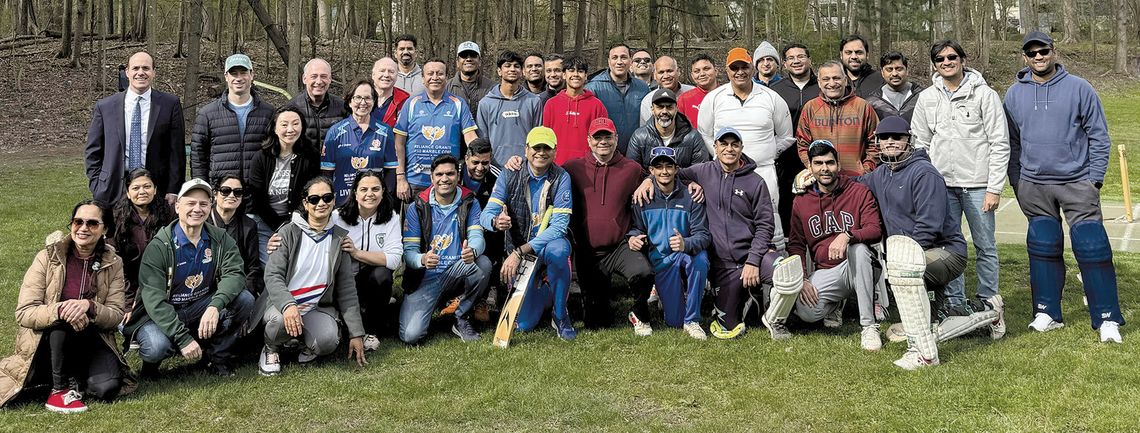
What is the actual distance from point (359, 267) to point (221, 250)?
954 mm

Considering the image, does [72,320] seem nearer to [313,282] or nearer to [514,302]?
[313,282]

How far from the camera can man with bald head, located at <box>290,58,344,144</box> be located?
6.62 m

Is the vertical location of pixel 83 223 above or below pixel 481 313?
above

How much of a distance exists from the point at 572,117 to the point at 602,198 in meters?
0.76

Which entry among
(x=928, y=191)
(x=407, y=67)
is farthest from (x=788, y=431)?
(x=407, y=67)

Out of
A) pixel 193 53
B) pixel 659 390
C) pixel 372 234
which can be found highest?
pixel 193 53

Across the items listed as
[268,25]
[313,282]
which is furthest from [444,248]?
[268,25]

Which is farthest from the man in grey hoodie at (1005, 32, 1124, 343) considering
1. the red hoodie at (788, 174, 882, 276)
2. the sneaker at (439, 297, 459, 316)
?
the sneaker at (439, 297, 459, 316)

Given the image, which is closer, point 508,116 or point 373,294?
point 373,294

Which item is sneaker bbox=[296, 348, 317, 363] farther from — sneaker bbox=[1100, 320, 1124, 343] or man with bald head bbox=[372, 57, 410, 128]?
sneaker bbox=[1100, 320, 1124, 343]

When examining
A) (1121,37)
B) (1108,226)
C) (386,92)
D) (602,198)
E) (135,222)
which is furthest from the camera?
(1121,37)

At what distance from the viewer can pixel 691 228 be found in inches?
255

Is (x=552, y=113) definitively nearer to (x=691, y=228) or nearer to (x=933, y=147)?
(x=691, y=228)

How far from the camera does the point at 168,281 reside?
17.6 feet
